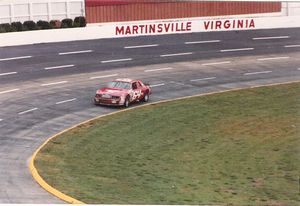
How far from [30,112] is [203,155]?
10948mm

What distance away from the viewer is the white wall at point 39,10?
53594mm

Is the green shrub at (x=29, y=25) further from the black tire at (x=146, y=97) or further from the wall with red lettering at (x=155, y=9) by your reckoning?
the black tire at (x=146, y=97)

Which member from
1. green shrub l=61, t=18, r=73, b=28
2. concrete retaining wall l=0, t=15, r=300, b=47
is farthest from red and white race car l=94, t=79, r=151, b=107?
green shrub l=61, t=18, r=73, b=28

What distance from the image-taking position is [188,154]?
29844 millimetres

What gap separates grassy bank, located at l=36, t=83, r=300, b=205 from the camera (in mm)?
23781

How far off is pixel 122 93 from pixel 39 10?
21.3 metres

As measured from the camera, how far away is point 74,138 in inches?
1227

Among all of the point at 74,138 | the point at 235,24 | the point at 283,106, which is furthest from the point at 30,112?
the point at 235,24

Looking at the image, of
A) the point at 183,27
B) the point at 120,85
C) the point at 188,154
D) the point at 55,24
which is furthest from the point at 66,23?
the point at 188,154

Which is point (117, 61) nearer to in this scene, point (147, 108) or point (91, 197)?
point (147, 108)

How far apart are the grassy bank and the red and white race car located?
3.62 ft

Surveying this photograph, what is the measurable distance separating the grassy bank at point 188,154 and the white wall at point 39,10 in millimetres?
21364

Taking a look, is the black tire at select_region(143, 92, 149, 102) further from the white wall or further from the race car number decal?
the white wall

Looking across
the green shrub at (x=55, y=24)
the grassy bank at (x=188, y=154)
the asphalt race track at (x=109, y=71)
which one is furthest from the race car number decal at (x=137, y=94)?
the green shrub at (x=55, y=24)
